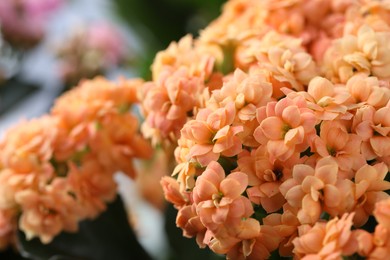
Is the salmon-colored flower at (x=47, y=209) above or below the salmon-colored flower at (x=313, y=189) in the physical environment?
above

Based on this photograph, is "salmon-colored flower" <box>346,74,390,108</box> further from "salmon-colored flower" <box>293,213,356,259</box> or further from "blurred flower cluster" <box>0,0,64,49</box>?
"blurred flower cluster" <box>0,0,64,49</box>

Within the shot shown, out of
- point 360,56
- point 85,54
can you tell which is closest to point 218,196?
point 360,56

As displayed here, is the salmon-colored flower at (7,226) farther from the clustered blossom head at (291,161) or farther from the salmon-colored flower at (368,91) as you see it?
the salmon-colored flower at (368,91)

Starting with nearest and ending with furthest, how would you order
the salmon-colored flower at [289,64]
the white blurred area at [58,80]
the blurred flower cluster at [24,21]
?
the salmon-colored flower at [289,64], the white blurred area at [58,80], the blurred flower cluster at [24,21]

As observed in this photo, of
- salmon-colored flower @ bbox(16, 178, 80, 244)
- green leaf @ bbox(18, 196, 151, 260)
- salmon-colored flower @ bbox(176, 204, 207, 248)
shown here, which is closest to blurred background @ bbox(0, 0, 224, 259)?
green leaf @ bbox(18, 196, 151, 260)

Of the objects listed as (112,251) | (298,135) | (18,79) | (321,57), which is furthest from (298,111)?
(18,79)

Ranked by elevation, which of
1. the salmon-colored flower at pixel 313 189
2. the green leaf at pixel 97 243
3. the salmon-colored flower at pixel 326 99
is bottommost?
the green leaf at pixel 97 243

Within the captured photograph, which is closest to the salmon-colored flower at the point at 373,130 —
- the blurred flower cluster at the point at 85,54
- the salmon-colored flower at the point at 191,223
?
the salmon-colored flower at the point at 191,223
